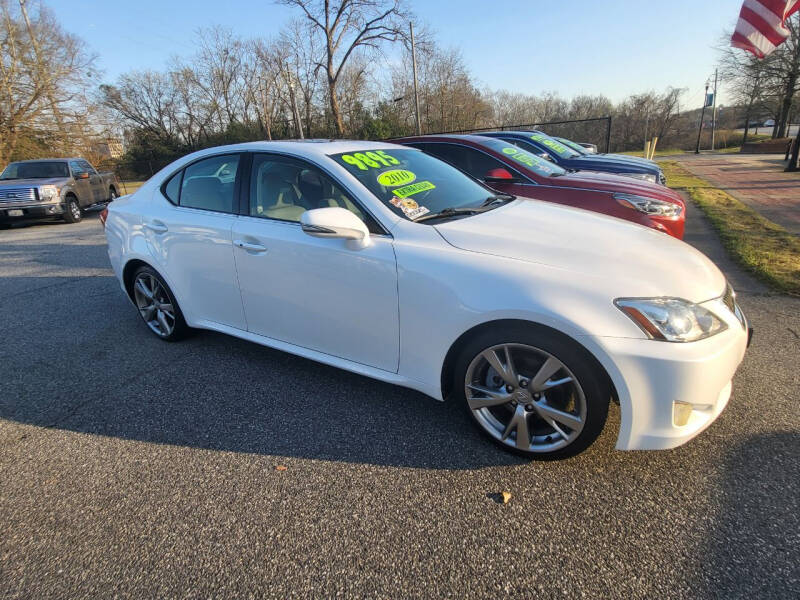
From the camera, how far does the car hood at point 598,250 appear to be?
2156mm

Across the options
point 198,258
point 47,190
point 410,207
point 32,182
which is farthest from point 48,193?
point 410,207

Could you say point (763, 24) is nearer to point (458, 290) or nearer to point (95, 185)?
point (458, 290)

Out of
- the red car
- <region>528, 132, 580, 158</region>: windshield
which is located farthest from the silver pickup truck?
<region>528, 132, 580, 158</region>: windshield

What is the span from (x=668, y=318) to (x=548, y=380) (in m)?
0.59

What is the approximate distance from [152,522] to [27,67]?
2926cm

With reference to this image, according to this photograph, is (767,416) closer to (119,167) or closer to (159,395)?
(159,395)

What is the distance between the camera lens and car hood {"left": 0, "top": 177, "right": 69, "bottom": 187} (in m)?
12.0

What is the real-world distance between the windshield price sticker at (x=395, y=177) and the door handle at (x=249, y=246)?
87cm

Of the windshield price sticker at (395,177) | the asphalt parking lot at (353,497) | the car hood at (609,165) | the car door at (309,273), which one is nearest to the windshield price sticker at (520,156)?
the car hood at (609,165)

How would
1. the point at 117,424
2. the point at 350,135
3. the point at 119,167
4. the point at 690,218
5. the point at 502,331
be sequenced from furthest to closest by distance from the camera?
the point at 350,135, the point at 119,167, the point at 690,218, the point at 117,424, the point at 502,331

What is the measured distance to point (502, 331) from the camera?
7.34 ft

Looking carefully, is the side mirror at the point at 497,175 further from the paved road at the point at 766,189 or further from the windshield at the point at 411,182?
the paved road at the point at 766,189

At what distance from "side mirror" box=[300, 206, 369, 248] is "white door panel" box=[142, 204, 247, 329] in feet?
3.04

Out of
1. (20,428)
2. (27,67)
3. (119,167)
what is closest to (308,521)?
(20,428)
